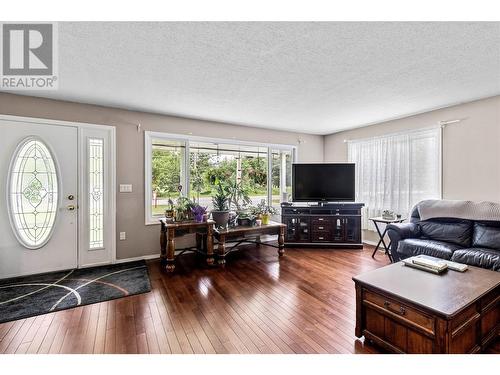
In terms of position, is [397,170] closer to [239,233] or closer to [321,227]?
[321,227]

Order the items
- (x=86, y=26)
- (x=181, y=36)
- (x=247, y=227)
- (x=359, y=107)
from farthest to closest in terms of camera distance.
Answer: (x=247, y=227), (x=359, y=107), (x=181, y=36), (x=86, y=26)

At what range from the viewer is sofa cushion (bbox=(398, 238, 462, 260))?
112 inches

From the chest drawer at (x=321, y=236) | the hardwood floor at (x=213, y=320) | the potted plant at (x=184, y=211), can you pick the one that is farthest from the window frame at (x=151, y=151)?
the chest drawer at (x=321, y=236)

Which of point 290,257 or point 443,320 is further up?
point 443,320

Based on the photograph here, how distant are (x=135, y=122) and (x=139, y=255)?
82.2 inches

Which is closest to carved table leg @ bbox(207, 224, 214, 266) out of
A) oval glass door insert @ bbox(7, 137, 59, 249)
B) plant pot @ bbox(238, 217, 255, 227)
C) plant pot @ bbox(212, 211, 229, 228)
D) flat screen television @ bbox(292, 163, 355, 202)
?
plant pot @ bbox(212, 211, 229, 228)

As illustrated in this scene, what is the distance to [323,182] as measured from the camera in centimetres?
474

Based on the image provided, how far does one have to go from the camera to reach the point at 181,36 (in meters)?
1.87

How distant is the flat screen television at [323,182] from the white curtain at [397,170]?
39cm

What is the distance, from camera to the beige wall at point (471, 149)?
3.21m

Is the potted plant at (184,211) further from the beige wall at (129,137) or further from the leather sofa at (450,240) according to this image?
the leather sofa at (450,240)

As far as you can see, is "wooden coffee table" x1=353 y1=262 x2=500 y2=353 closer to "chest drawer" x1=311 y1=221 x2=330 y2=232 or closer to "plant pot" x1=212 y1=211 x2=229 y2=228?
"plant pot" x1=212 y1=211 x2=229 y2=228
